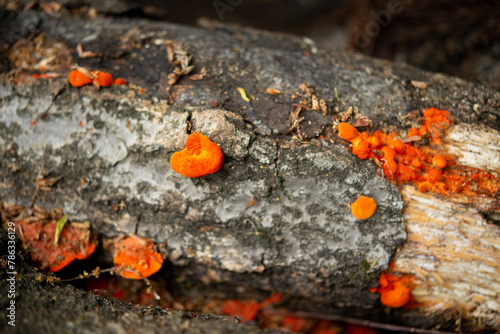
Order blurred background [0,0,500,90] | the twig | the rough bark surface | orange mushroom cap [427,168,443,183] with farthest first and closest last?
blurred background [0,0,500,90], the twig, orange mushroom cap [427,168,443,183], the rough bark surface

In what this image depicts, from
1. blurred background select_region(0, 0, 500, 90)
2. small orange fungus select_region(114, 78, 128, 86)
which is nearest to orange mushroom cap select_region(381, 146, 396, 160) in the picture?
small orange fungus select_region(114, 78, 128, 86)

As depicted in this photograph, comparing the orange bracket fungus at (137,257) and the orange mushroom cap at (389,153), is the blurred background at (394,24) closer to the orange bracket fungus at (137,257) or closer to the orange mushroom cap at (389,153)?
the orange mushroom cap at (389,153)

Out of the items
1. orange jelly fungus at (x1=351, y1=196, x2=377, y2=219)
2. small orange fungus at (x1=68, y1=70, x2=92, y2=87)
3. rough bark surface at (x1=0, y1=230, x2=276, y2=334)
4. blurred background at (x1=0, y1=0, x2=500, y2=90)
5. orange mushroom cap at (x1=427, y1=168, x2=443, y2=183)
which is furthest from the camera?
blurred background at (x1=0, y1=0, x2=500, y2=90)

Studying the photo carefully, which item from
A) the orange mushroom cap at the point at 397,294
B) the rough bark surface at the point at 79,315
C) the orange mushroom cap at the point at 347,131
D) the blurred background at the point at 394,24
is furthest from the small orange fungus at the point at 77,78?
the orange mushroom cap at the point at 397,294

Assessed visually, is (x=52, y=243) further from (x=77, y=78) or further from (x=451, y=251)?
(x=451, y=251)

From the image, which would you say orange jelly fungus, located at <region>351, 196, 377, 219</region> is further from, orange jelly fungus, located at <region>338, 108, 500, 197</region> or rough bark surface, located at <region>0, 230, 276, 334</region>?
rough bark surface, located at <region>0, 230, 276, 334</region>
